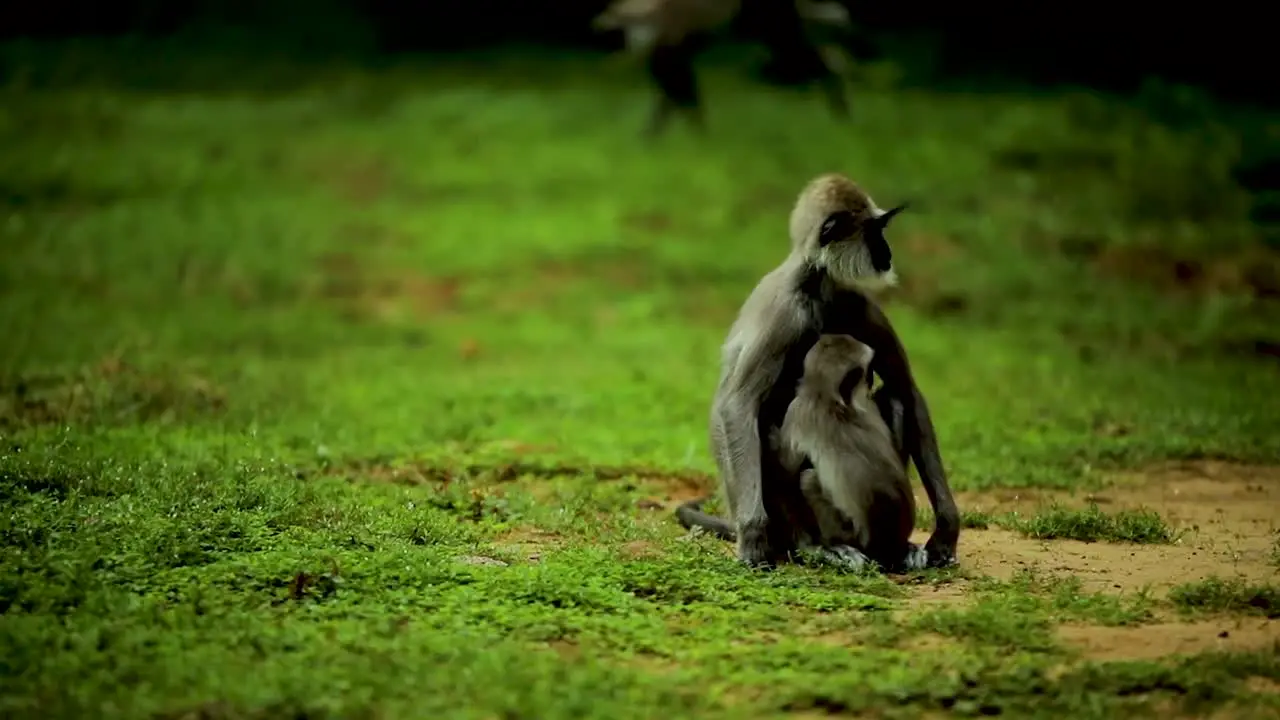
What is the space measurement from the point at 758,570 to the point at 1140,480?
371cm

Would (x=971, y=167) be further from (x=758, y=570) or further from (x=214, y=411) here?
(x=758, y=570)

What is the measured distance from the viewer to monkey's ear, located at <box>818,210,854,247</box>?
747cm

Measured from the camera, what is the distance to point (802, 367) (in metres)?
7.58

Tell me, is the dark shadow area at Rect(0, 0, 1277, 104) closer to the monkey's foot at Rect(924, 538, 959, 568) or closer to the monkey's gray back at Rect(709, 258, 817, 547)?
the monkey's gray back at Rect(709, 258, 817, 547)

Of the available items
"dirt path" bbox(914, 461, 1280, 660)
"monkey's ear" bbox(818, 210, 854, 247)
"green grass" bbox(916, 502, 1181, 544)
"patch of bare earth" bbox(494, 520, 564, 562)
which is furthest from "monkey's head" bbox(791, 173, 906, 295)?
"patch of bare earth" bbox(494, 520, 564, 562)

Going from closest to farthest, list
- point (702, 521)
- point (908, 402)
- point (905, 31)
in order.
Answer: point (908, 402) < point (702, 521) < point (905, 31)

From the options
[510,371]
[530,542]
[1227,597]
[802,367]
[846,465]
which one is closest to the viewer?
[1227,597]

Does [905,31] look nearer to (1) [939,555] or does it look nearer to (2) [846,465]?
(1) [939,555]

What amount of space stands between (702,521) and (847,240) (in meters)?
1.70

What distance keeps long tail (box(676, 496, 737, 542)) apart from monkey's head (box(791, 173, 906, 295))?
4.56 ft

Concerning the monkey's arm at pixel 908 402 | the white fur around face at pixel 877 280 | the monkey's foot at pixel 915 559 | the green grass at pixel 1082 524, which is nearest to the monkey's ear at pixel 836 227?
the white fur around face at pixel 877 280

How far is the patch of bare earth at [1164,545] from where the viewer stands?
729cm

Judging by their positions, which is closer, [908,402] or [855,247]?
[855,247]

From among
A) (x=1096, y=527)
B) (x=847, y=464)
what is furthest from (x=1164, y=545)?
(x=847, y=464)
